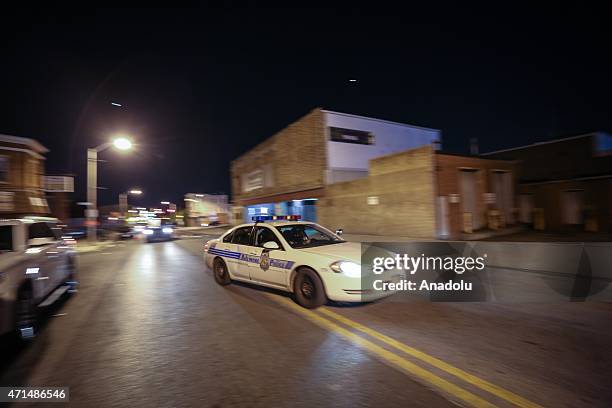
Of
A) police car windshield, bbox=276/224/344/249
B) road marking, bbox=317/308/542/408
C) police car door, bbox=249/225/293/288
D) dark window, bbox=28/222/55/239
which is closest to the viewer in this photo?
road marking, bbox=317/308/542/408

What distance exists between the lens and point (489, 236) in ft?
54.5

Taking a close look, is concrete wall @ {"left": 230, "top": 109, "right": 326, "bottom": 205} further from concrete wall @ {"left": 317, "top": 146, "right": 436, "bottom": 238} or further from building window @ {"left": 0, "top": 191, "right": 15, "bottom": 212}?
building window @ {"left": 0, "top": 191, "right": 15, "bottom": 212}

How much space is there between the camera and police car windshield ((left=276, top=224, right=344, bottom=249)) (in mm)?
6926

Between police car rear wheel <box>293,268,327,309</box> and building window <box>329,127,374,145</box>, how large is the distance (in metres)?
22.4

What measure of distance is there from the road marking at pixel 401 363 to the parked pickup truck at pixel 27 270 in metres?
3.84

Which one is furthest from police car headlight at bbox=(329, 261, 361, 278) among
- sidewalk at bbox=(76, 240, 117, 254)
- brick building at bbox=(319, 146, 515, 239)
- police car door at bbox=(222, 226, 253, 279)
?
sidewalk at bbox=(76, 240, 117, 254)

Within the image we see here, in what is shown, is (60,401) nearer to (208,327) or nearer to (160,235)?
(208,327)

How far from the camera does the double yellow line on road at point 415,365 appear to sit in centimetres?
312

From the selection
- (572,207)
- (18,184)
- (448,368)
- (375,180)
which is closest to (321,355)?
(448,368)

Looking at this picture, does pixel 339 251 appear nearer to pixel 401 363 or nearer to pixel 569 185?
pixel 401 363

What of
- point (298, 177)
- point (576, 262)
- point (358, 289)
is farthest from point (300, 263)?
point (298, 177)

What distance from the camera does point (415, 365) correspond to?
12.5 feet

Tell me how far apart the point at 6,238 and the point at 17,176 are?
28.1 metres

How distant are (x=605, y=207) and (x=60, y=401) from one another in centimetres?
2317
